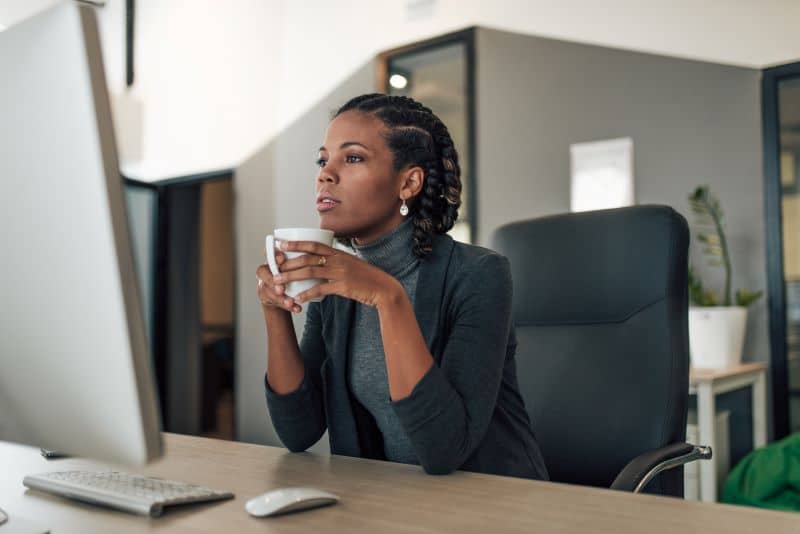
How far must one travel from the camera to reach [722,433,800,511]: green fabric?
2281 mm

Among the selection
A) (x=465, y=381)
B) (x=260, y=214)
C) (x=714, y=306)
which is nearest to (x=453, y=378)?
(x=465, y=381)

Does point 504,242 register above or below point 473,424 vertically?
above

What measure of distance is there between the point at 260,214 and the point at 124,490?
3.97 metres

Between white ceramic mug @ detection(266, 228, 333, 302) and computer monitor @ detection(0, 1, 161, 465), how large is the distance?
349mm

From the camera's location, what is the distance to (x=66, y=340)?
1.69ft

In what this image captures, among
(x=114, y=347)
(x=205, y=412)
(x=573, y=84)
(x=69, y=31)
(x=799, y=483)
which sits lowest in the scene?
(x=205, y=412)

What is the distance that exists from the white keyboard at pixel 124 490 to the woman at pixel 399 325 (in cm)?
26

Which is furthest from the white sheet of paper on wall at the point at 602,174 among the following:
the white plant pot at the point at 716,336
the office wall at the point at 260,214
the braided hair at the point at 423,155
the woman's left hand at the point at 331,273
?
the woman's left hand at the point at 331,273

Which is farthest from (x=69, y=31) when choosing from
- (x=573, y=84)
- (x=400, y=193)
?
(x=573, y=84)

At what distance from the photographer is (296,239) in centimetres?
85

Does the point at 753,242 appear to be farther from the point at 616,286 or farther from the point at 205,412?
the point at 205,412

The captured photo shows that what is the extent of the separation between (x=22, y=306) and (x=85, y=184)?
0.13 metres

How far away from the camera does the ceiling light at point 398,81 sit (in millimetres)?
4031

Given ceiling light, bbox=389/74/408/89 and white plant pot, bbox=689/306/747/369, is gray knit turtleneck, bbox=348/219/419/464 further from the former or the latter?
ceiling light, bbox=389/74/408/89
